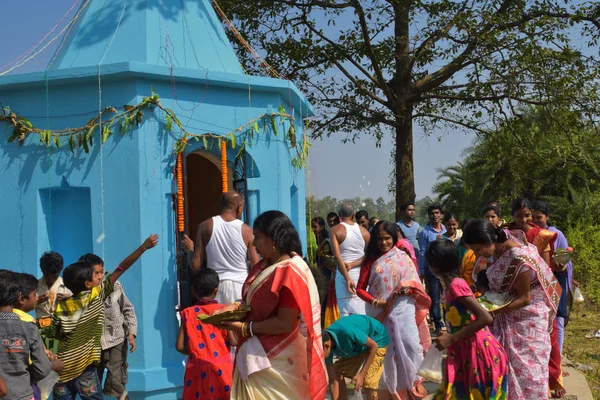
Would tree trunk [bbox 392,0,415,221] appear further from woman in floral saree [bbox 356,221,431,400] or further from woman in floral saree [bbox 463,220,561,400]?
woman in floral saree [bbox 463,220,561,400]

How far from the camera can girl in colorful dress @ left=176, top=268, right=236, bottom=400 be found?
4.84m

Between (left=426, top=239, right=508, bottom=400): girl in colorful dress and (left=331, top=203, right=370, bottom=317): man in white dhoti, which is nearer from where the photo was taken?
(left=426, top=239, right=508, bottom=400): girl in colorful dress

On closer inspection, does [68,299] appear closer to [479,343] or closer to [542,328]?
[479,343]

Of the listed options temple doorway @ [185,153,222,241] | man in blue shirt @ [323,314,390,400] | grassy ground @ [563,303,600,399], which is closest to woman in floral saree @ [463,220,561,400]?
man in blue shirt @ [323,314,390,400]

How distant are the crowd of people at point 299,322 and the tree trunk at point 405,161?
23.6 ft

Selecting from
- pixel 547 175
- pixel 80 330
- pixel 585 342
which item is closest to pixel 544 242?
pixel 585 342

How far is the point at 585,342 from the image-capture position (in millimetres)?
9125

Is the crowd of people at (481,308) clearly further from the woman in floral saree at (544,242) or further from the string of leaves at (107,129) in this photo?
the string of leaves at (107,129)

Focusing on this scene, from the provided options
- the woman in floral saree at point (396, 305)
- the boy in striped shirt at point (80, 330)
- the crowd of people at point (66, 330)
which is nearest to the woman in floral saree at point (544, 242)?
the woman in floral saree at point (396, 305)

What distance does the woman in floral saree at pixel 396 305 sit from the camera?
5336 mm

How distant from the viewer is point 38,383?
13.3ft

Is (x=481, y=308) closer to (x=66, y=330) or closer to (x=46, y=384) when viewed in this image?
(x=46, y=384)

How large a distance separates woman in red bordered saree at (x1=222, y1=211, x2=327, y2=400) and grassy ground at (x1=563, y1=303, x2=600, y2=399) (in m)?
4.07

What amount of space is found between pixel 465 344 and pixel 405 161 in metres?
9.94
